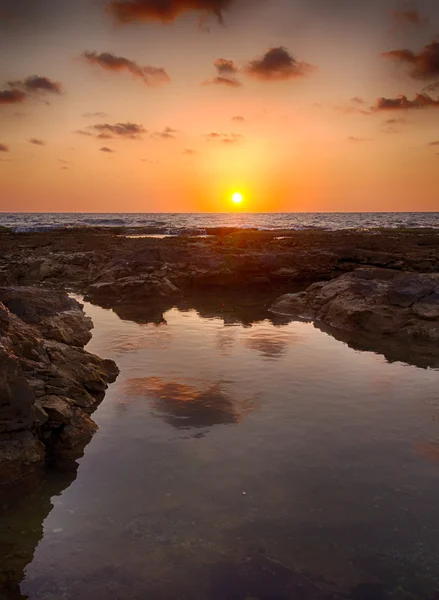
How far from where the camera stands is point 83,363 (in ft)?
36.0

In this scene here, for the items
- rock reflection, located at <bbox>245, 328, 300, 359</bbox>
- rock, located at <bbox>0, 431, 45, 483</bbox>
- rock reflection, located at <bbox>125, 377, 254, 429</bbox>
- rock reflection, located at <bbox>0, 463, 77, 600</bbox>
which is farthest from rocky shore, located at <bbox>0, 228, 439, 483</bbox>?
rock reflection, located at <bbox>245, 328, 300, 359</bbox>

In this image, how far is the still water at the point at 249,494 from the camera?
5082 millimetres

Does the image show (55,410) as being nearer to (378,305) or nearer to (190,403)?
(190,403)

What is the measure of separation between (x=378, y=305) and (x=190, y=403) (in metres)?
9.77

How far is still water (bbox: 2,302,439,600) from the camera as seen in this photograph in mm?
5082

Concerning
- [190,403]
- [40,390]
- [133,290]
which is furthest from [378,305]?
[40,390]

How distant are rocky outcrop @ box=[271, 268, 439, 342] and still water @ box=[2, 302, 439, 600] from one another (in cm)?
420

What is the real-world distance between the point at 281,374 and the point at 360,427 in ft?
10.3

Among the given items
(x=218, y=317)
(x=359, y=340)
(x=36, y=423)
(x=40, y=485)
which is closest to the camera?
(x=40, y=485)

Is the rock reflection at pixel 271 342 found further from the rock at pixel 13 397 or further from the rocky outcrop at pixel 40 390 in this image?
the rock at pixel 13 397

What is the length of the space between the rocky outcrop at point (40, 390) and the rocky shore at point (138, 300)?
19 millimetres

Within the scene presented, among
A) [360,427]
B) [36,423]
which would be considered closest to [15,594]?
[36,423]

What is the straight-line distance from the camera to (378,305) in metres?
17.1

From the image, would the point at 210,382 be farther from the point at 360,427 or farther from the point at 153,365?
the point at 360,427
